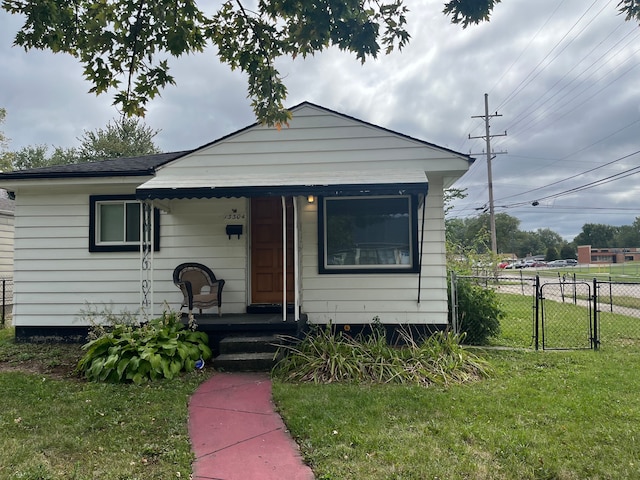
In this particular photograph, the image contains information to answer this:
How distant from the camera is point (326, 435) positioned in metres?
3.07

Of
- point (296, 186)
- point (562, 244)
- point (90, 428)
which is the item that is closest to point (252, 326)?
point (296, 186)

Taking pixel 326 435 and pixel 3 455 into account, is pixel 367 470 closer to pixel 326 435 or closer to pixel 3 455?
pixel 326 435

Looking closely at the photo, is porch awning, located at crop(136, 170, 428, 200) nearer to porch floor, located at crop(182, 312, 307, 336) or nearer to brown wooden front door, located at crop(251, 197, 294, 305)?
brown wooden front door, located at crop(251, 197, 294, 305)

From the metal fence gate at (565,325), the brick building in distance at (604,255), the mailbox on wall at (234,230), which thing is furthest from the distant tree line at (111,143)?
the brick building in distance at (604,255)

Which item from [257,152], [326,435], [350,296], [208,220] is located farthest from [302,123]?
[326,435]

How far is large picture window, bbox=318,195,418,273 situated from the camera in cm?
620

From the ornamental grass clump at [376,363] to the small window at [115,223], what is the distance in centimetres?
353

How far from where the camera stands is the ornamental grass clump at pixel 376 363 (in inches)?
180

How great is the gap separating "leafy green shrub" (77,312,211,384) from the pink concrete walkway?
597 mm

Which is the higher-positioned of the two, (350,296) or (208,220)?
(208,220)

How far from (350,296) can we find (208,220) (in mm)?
2783

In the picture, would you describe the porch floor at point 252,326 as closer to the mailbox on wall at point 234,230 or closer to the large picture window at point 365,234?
the large picture window at point 365,234

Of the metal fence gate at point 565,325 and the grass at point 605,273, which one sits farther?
the grass at point 605,273

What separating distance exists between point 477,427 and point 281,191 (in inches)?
144
